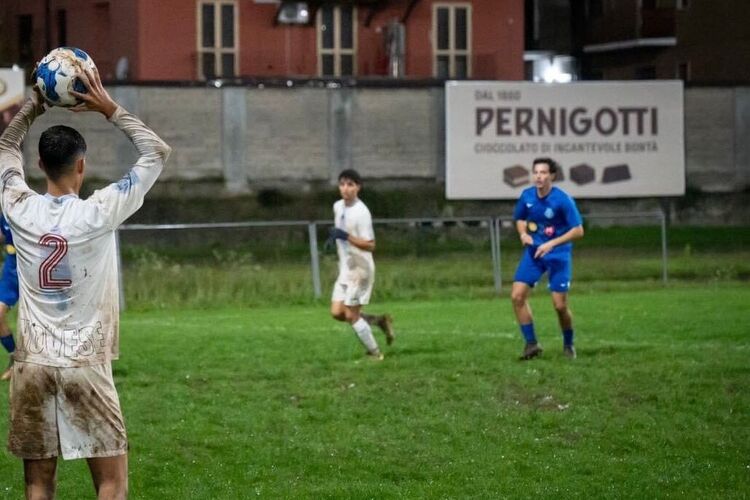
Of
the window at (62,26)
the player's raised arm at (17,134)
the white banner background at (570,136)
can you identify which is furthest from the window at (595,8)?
the player's raised arm at (17,134)

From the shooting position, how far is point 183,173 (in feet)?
137

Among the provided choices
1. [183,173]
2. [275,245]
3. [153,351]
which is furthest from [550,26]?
[153,351]

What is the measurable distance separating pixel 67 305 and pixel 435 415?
557 centimetres

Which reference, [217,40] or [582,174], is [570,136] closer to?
[582,174]

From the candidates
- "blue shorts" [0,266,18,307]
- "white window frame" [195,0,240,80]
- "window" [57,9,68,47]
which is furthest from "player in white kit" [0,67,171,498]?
"window" [57,9,68,47]

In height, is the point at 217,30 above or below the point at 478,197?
above

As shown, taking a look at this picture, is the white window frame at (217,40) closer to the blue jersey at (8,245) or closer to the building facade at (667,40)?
the building facade at (667,40)

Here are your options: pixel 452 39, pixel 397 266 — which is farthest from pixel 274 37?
pixel 397 266

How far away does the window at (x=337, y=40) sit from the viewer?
49.5m

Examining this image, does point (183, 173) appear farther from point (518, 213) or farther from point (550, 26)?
point (518, 213)

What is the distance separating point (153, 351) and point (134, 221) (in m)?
25.6

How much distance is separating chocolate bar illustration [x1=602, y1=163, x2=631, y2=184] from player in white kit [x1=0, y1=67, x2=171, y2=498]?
36.3 metres

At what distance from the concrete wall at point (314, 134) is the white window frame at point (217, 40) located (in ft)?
18.7

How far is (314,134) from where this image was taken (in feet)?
141
